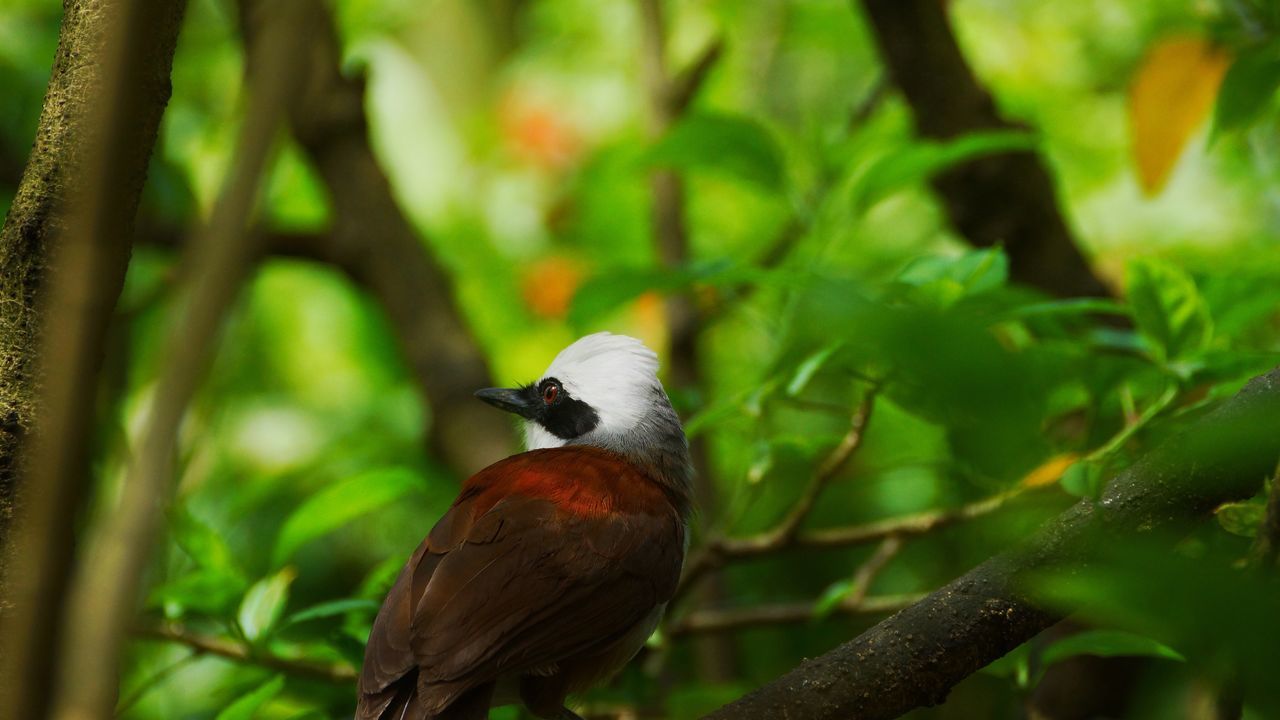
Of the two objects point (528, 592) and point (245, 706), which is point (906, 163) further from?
point (245, 706)

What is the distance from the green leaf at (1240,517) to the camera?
4.48ft

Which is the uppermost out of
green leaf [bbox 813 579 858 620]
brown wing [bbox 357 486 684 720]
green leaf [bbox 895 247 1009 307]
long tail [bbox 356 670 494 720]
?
green leaf [bbox 895 247 1009 307]

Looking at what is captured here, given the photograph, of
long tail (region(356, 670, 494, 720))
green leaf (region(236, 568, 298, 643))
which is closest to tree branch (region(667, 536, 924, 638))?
long tail (region(356, 670, 494, 720))

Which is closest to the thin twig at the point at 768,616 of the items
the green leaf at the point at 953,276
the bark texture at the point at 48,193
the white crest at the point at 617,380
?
the white crest at the point at 617,380

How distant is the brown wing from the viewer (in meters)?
1.80

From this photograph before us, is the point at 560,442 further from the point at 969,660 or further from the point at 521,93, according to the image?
the point at 521,93

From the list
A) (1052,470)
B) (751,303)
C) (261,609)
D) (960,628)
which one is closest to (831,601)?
(1052,470)

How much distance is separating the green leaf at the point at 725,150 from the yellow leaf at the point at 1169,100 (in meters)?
0.91

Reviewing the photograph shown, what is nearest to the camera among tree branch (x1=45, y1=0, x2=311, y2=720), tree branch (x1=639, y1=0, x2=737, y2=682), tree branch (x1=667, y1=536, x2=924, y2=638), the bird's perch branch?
tree branch (x1=45, y1=0, x2=311, y2=720)

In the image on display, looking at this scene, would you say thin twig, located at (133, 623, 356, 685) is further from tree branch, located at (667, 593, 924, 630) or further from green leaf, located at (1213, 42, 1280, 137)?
green leaf, located at (1213, 42, 1280, 137)

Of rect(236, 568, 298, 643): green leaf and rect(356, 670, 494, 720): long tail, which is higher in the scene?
rect(236, 568, 298, 643): green leaf

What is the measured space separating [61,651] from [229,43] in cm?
400

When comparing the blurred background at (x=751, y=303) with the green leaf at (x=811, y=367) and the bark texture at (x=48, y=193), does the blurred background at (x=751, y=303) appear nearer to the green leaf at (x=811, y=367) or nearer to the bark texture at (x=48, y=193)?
the green leaf at (x=811, y=367)

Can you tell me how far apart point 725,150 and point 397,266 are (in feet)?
4.26
